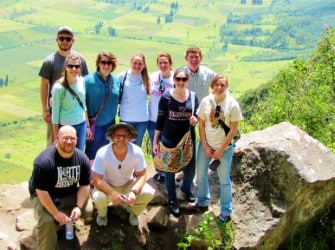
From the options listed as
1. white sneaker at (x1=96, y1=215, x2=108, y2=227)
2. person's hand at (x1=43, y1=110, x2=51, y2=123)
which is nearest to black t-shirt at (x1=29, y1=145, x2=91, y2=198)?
white sneaker at (x1=96, y1=215, x2=108, y2=227)

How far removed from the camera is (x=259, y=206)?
23.3 ft

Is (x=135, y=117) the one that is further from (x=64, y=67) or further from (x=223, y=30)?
(x=223, y=30)

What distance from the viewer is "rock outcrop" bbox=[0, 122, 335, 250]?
6789mm

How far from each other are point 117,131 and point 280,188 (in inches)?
107

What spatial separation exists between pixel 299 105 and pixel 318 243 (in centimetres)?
383

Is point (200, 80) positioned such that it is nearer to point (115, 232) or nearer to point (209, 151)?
point (209, 151)

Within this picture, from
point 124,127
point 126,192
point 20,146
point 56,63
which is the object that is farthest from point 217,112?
point 20,146

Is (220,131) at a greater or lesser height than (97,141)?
greater

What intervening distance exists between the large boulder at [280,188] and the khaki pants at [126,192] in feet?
4.91

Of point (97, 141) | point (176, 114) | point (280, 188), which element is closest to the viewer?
point (176, 114)

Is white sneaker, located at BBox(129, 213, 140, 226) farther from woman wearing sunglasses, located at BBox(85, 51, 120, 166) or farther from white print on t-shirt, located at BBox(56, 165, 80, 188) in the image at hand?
woman wearing sunglasses, located at BBox(85, 51, 120, 166)

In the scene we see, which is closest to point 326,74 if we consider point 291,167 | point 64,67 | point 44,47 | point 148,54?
point 291,167

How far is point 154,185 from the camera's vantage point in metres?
8.18

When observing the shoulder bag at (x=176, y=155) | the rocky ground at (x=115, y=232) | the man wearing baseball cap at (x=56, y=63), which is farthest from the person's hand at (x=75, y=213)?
the man wearing baseball cap at (x=56, y=63)
